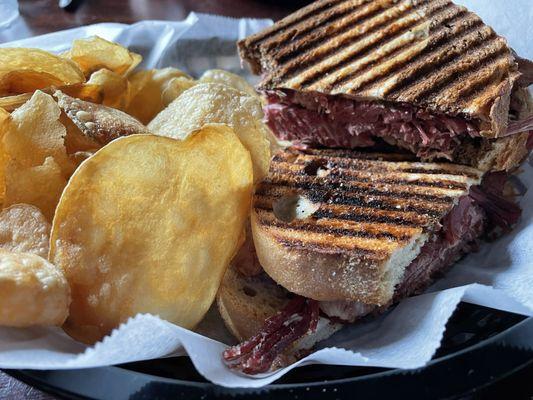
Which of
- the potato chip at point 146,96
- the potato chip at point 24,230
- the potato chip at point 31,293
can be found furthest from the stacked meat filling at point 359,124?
the potato chip at point 31,293

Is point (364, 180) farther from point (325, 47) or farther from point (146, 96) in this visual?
point (146, 96)

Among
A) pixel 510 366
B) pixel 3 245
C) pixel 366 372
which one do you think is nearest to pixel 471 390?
pixel 510 366

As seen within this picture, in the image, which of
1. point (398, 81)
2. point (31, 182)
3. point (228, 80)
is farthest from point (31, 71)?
point (398, 81)

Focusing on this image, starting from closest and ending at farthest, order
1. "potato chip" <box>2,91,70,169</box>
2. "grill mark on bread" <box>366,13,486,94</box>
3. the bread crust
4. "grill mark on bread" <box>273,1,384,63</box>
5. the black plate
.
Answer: the black plate
the bread crust
"potato chip" <box>2,91,70,169</box>
"grill mark on bread" <box>366,13,486,94</box>
"grill mark on bread" <box>273,1,384,63</box>

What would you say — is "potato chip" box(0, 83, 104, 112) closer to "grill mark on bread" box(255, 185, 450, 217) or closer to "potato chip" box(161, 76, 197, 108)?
"potato chip" box(161, 76, 197, 108)

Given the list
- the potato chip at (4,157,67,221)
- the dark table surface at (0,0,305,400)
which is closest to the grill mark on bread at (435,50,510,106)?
the potato chip at (4,157,67,221)

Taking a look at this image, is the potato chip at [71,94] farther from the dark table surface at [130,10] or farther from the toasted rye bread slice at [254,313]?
the dark table surface at [130,10]
